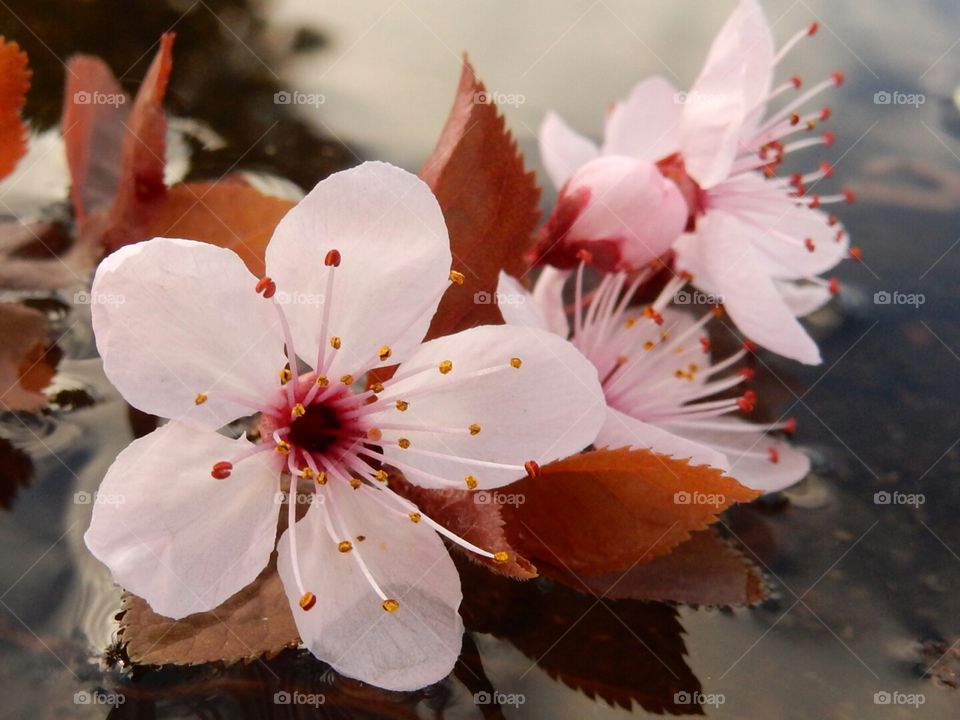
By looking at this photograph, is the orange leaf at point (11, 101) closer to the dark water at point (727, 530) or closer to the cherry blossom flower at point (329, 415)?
the dark water at point (727, 530)

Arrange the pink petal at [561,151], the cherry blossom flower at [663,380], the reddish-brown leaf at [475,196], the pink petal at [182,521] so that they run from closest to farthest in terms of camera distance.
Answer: the pink petal at [182,521], the reddish-brown leaf at [475,196], the cherry blossom flower at [663,380], the pink petal at [561,151]

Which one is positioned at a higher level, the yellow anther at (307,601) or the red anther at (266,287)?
the red anther at (266,287)

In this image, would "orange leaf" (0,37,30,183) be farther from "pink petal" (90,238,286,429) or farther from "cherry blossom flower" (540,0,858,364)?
"cherry blossom flower" (540,0,858,364)

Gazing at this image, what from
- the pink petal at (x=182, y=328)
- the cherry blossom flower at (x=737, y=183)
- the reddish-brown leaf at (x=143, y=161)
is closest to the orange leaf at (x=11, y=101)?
the reddish-brown leaf at (x=143, y=161)

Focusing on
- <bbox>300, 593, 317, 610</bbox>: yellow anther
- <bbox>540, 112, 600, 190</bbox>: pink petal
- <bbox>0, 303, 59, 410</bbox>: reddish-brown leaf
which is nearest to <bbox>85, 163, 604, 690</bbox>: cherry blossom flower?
<bbox>300, 593, 317, 610</bbox>: yellow anther

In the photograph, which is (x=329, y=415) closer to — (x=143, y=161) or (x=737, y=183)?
(x=143, y=161)

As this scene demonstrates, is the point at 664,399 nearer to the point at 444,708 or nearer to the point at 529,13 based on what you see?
the point at 444,708

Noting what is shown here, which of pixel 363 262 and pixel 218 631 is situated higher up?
pixel 363 262

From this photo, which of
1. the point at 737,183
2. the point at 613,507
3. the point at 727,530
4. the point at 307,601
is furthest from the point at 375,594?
the point at 737,183
